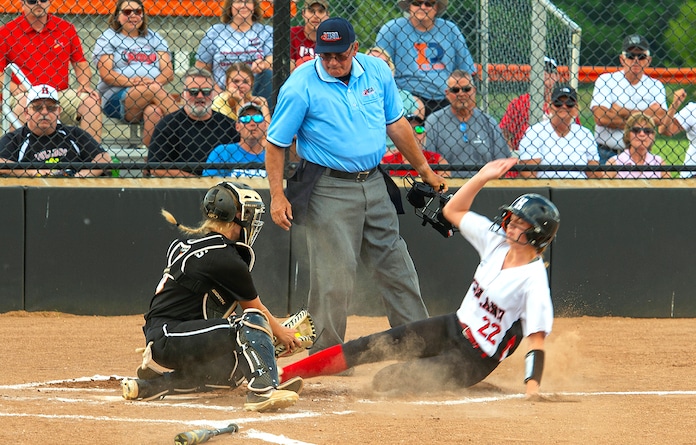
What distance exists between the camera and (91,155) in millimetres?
8234

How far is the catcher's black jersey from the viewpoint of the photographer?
5000mm

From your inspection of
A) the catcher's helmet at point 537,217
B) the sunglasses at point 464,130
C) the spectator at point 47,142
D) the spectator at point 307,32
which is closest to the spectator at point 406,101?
the sunglasses at point 464,130

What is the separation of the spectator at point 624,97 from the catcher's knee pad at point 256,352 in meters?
5.02

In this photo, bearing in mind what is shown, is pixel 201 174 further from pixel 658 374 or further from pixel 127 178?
pixel 658 374

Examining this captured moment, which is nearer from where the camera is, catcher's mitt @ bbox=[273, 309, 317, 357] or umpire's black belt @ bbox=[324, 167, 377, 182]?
catcher's mitt @ bbox=[273, 309, 317, 357]

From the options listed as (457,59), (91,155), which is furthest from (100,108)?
(457,59)

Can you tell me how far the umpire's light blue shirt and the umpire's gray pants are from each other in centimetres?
17

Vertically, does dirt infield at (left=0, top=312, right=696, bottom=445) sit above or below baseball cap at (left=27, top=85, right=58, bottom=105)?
below

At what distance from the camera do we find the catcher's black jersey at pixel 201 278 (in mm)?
→ 5000

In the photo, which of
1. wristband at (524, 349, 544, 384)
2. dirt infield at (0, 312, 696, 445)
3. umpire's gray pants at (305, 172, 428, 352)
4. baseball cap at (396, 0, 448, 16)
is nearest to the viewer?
dirt infield at (0, 312, 696, 445)

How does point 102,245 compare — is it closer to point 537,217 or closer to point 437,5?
point 437,5

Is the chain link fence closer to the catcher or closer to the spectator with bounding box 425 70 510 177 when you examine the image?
the spectator with bounding box 425 70 510 177

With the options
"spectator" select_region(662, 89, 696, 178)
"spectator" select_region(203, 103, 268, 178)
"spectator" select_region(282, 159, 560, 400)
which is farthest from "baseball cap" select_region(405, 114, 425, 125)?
"spectator" select_region(282, 159, 560, 400)

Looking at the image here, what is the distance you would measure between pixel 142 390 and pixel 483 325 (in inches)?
71.8
